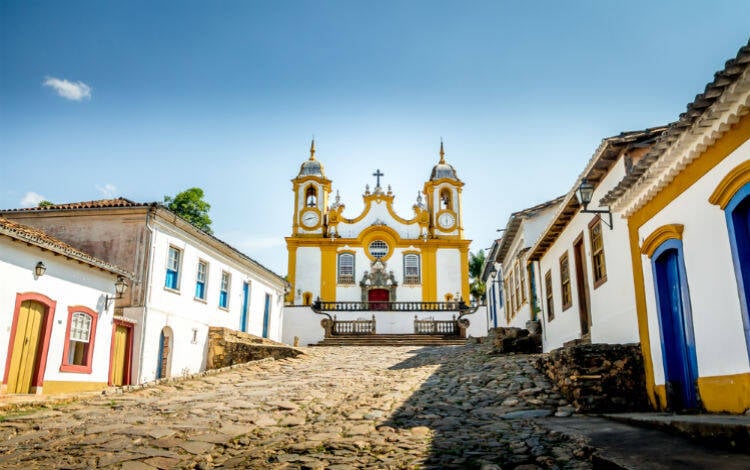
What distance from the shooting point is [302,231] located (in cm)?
4009

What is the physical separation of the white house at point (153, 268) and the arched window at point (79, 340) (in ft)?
3.69

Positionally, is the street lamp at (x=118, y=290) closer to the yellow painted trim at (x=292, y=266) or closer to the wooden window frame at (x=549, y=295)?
the wooden window frame at (x=549, y=295)

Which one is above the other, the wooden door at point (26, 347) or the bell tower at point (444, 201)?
the bell tower at point (444, 201)

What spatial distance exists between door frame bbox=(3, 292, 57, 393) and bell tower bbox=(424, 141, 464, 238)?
95.7 ft

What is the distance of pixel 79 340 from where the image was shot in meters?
14.3

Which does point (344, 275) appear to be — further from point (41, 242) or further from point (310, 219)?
point (41, 242)

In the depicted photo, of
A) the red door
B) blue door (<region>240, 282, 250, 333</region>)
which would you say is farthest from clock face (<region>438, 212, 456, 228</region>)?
blue door (<region>240, 282, 250, 333</region>)

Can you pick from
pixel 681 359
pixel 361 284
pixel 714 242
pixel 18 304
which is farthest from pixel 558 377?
pixel 361 284

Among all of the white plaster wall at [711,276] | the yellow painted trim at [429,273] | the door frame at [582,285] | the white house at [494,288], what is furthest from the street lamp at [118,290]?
the yellow painted trim at [429,273]

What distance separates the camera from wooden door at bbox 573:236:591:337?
12.7 metres

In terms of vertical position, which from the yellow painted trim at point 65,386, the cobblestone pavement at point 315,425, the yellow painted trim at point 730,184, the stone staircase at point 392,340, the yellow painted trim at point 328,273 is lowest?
the cobblestone pavement at point 315,425

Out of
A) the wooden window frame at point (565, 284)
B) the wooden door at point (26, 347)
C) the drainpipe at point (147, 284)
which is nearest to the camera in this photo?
the wooden door at point (26, 347)

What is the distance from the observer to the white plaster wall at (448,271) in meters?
38.4

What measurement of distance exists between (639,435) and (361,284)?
1280 inches
